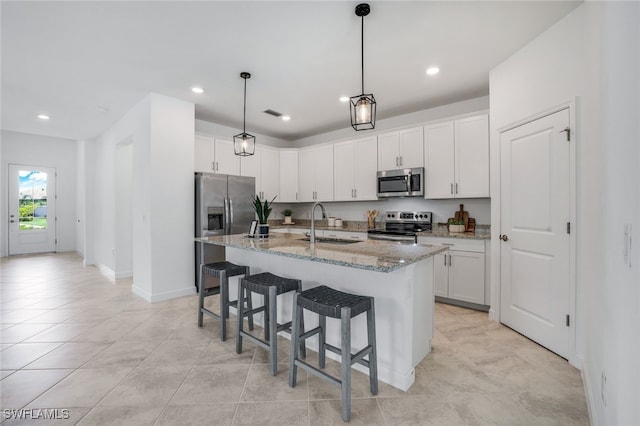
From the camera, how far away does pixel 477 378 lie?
2068mm

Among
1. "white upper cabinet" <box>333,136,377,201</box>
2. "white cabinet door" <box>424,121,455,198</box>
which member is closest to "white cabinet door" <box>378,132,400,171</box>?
"white upper cabinet" <box>333,136,377,201</box>

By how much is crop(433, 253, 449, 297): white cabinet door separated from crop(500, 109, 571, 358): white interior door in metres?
0.72

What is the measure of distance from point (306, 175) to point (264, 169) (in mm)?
793

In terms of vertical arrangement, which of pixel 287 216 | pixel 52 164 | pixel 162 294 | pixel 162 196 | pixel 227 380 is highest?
pixel 52 164

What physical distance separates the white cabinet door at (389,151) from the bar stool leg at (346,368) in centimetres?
314

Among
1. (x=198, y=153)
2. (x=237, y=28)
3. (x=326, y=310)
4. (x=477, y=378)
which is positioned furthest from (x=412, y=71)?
(x=198, y=153)

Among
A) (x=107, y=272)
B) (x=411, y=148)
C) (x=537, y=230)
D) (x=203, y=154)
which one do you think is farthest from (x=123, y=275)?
(x=537, y=230)

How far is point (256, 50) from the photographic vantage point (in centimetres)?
274

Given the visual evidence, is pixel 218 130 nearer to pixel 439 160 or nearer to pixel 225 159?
pixel 225 159

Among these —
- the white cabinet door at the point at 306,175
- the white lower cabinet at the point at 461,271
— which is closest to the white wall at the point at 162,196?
the white cabinet door at the point at 306,175

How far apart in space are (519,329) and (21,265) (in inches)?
335

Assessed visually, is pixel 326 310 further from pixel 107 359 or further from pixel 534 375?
pixel 107 359

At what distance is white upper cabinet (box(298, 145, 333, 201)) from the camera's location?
5.26 meters

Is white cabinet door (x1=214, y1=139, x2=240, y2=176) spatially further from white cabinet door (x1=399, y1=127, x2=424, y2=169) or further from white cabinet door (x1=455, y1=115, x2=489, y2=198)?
white cabinet door (x1=455, y1=115, x2=489, y2=198)
